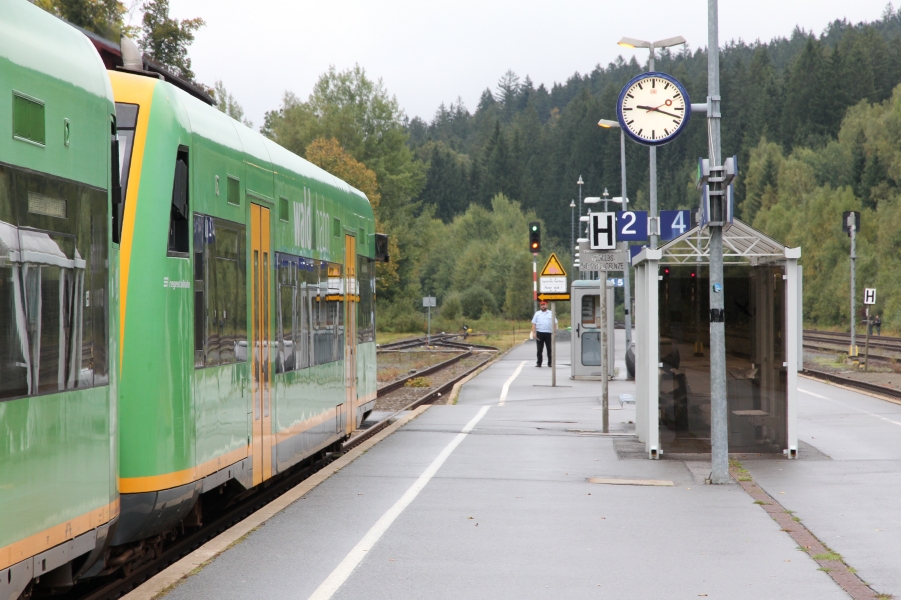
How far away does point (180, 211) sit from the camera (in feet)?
24.0

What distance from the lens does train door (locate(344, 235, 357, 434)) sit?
13.6m

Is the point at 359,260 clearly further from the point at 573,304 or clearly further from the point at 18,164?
the point at 573,304

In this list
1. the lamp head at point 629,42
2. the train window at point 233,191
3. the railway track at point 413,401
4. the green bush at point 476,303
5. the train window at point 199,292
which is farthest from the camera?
the green bush at point 476,303

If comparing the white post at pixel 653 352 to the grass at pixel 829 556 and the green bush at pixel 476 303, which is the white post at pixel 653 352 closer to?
the grass at pixel 829 556

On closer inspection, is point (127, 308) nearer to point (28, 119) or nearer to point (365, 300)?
point (28, 119)

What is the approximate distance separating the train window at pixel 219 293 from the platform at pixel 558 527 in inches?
53.0

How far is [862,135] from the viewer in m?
92.6

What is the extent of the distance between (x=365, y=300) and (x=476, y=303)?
81044 millimetres

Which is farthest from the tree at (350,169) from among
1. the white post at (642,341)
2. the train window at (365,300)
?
the white post at (642,341)

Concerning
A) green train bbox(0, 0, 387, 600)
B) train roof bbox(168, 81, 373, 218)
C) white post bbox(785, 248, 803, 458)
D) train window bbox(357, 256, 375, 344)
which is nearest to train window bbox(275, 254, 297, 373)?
green train bbox(0, 0, 387, 600)

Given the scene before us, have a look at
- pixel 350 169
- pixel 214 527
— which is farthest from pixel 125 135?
pixel 350 169

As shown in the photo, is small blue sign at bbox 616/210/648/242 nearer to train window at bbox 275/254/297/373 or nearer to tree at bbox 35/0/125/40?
train window at bbox 275/254/297/373

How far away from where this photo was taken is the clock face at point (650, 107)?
1558 cm

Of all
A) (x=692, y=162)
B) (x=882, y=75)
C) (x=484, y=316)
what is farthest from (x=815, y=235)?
(x=692, y=162)
